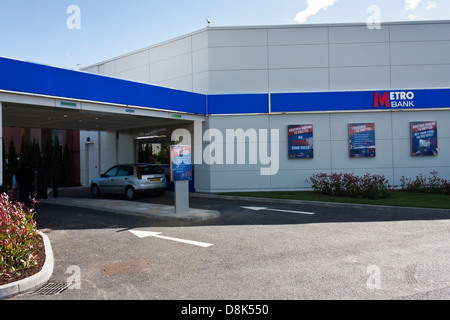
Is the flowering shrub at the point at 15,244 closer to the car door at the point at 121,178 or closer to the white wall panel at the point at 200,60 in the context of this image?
the car door at the point at 121,178

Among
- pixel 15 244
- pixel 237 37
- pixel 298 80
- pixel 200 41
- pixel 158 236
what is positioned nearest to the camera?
pixel 15 244

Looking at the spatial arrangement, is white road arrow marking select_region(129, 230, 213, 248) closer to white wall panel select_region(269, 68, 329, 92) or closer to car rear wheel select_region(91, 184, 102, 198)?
car rear wheel select_region(91, 184, 102, 198)

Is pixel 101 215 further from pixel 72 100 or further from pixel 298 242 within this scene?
pixel 298 242

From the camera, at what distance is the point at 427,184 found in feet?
49.1

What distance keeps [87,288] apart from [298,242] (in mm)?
4144

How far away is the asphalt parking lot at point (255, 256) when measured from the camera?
4.43 metres

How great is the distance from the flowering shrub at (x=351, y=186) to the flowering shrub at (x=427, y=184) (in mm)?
1848

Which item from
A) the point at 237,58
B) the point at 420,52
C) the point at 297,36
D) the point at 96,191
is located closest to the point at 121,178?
the point at 96,191

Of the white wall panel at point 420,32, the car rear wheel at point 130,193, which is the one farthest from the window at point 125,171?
the white wall panel at point 420,32

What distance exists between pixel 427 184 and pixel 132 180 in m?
13.0

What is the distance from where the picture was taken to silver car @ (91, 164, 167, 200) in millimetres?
14219

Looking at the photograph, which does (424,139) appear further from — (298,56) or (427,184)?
(298,56)

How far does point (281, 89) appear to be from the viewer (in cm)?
1579
